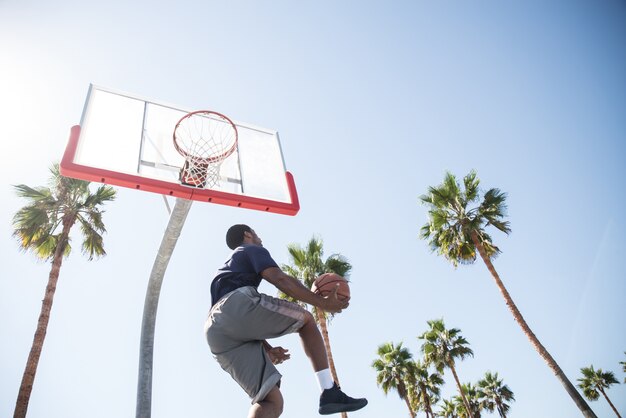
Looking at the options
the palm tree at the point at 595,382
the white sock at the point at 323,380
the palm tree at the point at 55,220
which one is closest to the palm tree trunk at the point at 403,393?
the palm tree at the point at 55,220

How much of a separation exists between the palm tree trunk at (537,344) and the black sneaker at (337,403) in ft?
44.9

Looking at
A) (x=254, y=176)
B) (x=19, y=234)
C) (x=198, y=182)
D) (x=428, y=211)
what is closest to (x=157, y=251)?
(x=198, y=182)

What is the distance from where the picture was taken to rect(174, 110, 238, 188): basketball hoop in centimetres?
485

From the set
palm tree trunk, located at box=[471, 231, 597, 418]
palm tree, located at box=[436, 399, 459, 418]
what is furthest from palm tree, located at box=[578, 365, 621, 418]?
palm tree trunk, located at box=[471, 231, 597, 418]

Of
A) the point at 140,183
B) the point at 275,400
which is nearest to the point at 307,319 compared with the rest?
the point at 275,400

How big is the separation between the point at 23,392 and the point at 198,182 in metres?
8.13

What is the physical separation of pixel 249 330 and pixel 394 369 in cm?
2377

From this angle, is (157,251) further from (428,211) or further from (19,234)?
(428,211)

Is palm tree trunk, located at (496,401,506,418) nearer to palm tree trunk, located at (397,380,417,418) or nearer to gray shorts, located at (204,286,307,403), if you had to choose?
palm tree trunk, located at (397,380,417,418)

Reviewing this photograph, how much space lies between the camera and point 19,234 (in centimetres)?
1130

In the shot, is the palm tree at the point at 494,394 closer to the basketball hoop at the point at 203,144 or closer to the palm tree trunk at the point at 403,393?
the palm tree trunk at the point at 403,393

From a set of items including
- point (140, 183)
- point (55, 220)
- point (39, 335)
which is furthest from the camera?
point (55, 220)

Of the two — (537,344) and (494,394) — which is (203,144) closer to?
(537,344)

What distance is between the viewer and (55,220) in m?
12.0
